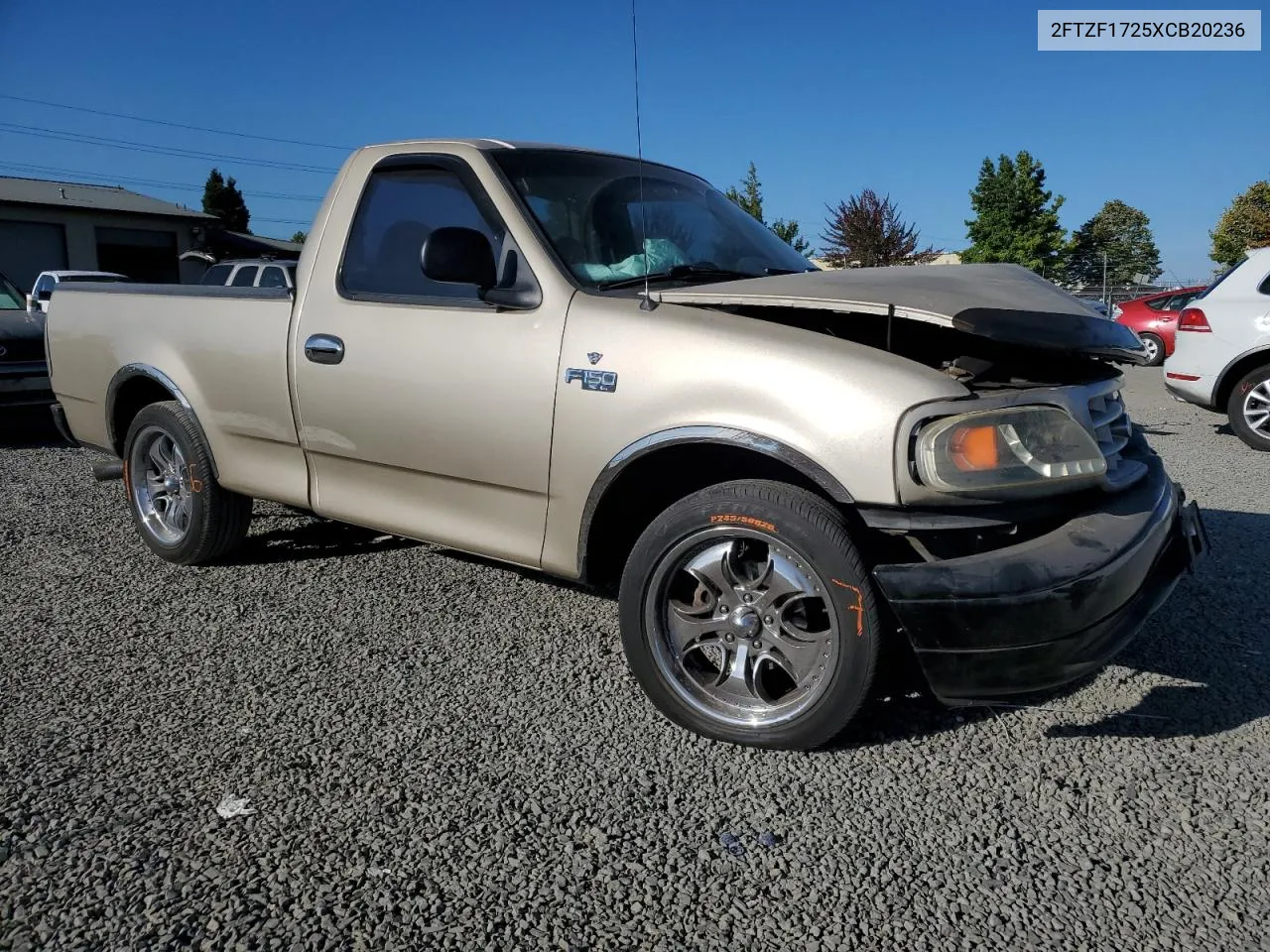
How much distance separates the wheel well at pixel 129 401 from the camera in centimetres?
479

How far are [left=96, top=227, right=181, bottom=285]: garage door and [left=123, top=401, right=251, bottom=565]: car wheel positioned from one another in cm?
3615

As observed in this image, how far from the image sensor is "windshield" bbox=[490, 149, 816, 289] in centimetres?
351

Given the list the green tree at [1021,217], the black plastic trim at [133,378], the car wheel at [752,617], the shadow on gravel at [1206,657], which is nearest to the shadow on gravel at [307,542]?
the black plastic trim at [133,378]

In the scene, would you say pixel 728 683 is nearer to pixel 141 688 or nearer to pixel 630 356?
pixel 630 356

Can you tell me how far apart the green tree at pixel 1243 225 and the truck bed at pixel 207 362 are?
56.4m

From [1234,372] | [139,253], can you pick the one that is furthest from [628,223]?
[139,253]

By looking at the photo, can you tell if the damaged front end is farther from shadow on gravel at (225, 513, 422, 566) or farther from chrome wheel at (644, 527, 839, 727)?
shadow on gravel at (225, 513, 422, 566)

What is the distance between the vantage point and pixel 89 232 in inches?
1455

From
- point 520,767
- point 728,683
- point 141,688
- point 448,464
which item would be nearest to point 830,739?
point 728,683

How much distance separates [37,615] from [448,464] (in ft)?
6.48

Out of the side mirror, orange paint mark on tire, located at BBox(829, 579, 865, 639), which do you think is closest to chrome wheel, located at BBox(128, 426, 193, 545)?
the side mirror

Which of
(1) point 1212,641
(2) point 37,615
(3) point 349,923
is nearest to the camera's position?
(3) point 349,923

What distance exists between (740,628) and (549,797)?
741 millimetres

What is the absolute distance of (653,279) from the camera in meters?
3.48
